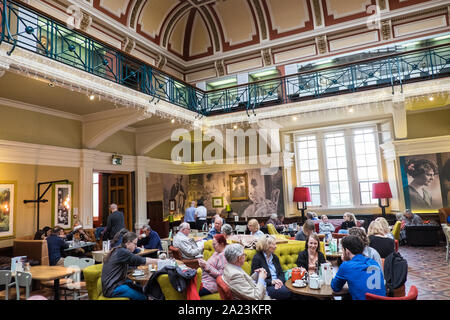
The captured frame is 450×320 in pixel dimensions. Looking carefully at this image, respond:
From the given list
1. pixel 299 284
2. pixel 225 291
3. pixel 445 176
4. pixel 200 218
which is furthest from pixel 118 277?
pixel 445 176

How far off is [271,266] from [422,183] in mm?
7405

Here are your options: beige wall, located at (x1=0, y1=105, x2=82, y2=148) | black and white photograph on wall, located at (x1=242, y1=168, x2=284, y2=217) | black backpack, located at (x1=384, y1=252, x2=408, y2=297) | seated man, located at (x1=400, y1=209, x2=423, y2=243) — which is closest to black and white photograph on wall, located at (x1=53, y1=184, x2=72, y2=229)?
beige wall, located at (x1=0, y1=105, x2=82, y2=148)

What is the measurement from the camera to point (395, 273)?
303 centimetres

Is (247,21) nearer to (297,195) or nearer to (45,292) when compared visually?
(297,195)

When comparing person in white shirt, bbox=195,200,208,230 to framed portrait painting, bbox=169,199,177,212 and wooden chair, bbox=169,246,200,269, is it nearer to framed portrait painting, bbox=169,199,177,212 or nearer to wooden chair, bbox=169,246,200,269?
framed portrait painting, bbox=169,199,177,212

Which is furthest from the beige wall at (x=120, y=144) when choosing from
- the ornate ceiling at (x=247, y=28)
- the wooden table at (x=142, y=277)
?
the wooden table at (x=142, y=277)

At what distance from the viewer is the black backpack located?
299 centimetres

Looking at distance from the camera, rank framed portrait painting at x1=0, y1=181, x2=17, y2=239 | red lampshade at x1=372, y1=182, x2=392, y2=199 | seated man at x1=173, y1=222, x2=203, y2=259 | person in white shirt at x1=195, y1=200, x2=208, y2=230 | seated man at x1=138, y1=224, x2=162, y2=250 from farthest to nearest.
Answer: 1. person in white shirt at x1=195, y1=200, x2=208, y2=230
2. red lampshade at x1=372, y1=182, x2=392, y2=199
3. framed portrait painting at x1=0, y1=181, x2=17, y2=239
4. seated man at x1=138, y1=224, x2=162, y2=250
5. seated man at x1=173, y1=222, x2=203, y2=259

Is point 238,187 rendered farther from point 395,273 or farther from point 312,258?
point 395,273

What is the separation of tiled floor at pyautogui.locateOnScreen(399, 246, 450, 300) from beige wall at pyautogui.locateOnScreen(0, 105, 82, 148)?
7.87m

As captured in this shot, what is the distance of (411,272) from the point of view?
18.9 ft

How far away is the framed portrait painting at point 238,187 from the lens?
36.3 ft

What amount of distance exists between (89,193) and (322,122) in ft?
24.7
